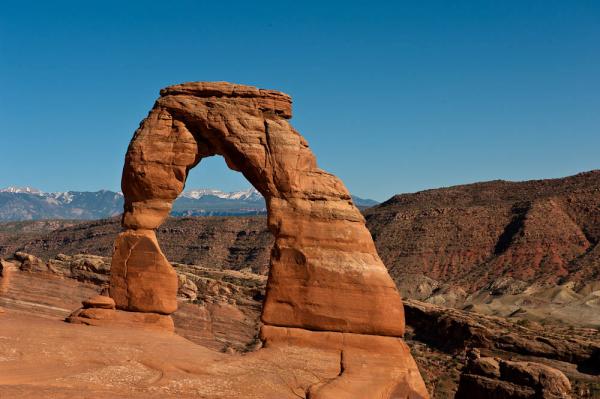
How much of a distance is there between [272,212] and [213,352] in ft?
14.3

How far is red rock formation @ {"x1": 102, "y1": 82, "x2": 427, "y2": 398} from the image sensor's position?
20.3 m

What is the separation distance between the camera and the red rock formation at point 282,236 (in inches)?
799

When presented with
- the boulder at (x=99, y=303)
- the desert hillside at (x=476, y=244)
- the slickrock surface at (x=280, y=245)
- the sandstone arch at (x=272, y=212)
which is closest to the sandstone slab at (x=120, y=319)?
the slickrock surface at (x=280, y=245)

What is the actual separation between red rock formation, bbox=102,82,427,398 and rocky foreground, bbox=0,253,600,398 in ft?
3.72

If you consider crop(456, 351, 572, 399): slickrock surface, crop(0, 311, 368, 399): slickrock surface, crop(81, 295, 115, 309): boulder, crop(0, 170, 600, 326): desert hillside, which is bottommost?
crop(456, 351, 572, 399): slickrock surface

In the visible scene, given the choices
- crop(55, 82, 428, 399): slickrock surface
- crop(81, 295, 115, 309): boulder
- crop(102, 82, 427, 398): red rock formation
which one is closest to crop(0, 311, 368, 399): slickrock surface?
crop(55, 82, 428, 399): slickrock surface

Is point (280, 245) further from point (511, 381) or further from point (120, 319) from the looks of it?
point (511, 381)

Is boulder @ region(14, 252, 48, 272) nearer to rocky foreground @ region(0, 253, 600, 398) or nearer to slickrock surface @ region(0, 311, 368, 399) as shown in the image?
rocky foreground @ region(0, 253, 600, 398)

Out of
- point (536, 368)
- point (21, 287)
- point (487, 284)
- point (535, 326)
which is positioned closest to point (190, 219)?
point (487, 284)

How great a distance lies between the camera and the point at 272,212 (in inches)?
838

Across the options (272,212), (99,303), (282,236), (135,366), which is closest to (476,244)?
(272,212)

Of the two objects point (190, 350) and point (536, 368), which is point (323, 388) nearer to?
point (190, 350)

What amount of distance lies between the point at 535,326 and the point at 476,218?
166ft

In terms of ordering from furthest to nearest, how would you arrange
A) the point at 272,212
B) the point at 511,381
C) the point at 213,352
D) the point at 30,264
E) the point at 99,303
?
the point at 30,264, the point at 511,381, the point at 99,303, the point at 272,212, the point at 213,352
